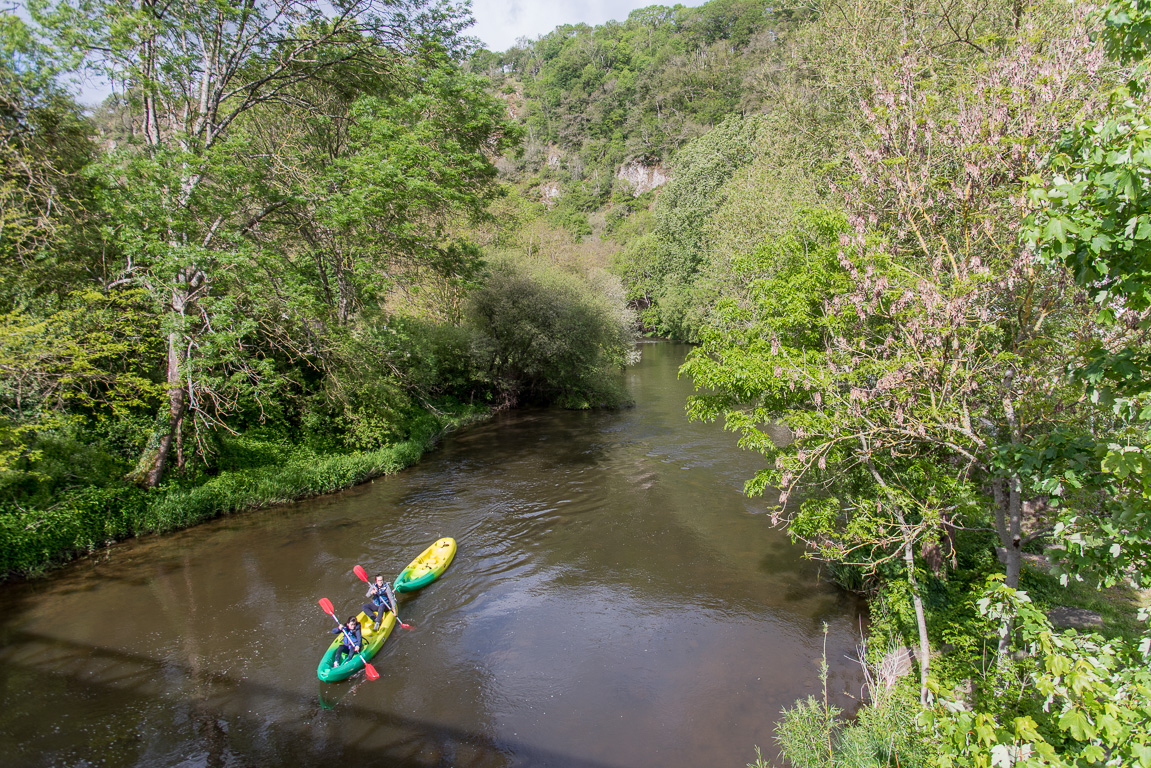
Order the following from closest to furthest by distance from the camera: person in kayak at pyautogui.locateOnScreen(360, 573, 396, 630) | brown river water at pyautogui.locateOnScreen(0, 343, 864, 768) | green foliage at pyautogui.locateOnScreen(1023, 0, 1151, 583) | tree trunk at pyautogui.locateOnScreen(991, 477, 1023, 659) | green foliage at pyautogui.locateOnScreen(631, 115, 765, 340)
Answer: green foliage at pyautogui.locateOnScreen(1023, 0, 1151, 583)
tree trunk at pyautogui.locateOnScreen(991, 477, 1023, 659)
brown river water at pyautogui.locateOnScreen(0, 343, 864, 768)
person in kayak at pyautogui.locateOnScreen(360, 573, 396, 630)
green foliage at pyautogui.locateOnScreen(631, 115, 765, 340)

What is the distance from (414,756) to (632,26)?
6017 inches

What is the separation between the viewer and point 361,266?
696 inches

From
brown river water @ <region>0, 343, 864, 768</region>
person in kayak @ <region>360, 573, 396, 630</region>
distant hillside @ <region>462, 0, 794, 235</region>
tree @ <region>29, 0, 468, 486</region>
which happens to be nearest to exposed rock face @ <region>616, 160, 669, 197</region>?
distant hillside @ <region>462, 0, 794, 235</region>

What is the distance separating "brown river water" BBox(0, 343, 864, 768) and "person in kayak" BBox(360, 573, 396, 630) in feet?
1.93

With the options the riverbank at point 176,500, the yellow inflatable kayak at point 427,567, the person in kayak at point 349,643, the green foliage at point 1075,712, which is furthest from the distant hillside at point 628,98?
the green foliage at point 1075,712

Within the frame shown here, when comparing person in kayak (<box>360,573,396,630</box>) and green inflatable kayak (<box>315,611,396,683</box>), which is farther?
person in kayak (<box>360,573,396,630</box>)

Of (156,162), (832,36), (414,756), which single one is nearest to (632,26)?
(832,36)

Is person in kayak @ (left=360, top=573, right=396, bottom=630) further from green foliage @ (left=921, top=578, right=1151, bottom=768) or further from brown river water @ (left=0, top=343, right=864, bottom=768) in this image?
green foliage @ (left=921, top=578, right=1151, bottom=768)

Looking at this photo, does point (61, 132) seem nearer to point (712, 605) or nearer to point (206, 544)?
point (206, 544)

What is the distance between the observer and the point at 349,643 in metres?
9.48

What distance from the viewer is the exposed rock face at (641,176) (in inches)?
3464

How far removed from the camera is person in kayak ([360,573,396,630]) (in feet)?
34.0

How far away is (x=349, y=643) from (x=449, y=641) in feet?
6.30

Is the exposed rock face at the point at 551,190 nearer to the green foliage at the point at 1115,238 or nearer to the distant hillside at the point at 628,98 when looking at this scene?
the distant hillside at the point at 628,98
